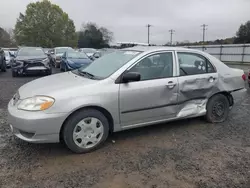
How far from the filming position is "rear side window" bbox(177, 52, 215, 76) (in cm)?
425

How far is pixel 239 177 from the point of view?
288 centimetres

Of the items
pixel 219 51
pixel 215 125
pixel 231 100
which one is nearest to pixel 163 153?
pixel 215 125

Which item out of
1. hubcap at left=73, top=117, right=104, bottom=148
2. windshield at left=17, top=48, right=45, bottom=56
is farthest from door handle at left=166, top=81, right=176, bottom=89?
windshield at left=17, top=48, right=45, bottom=56

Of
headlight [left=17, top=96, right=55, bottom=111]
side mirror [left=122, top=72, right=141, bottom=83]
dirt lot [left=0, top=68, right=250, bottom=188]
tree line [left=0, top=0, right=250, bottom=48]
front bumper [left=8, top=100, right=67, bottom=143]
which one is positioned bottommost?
dirt lot [left=0, top=68, right=250, bottom=188]

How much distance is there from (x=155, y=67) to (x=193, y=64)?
0.86 meters

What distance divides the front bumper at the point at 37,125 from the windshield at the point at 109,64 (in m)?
1.05

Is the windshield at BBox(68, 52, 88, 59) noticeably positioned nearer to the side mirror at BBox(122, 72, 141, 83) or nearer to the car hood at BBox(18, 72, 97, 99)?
the car hood at BBox(18, 72, 97, 99)

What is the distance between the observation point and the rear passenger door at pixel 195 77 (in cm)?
418

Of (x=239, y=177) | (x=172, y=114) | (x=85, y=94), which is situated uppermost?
(x=85, y=94)

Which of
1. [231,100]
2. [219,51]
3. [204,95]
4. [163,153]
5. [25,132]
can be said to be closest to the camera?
[25,132]

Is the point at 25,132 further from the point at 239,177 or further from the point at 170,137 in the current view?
the point at 239,177

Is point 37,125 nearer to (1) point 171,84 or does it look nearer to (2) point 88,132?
(2) point 88,132

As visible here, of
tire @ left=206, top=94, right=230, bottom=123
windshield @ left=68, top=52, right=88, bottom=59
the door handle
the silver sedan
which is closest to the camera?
the silver sedan

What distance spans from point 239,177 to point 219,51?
27452mm
